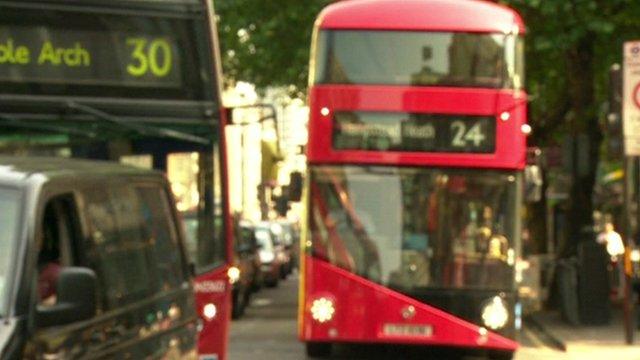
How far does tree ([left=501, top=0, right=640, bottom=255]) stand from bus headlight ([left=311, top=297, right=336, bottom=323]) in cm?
767

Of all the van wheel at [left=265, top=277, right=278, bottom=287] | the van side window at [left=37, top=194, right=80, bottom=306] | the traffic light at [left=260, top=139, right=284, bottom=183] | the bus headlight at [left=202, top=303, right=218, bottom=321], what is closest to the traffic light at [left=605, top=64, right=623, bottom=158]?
the traffic light at [left=260, top=139, right=284, bottom=183]

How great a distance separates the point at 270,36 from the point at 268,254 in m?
13.8

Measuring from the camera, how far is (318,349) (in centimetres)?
2148

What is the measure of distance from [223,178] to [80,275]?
6189 mm

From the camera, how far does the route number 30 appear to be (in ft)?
44.0

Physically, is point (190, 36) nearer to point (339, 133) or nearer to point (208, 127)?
point (208, 127)

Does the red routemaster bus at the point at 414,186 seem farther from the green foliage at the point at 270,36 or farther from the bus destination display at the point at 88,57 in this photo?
the green foliage at the point at 270,36

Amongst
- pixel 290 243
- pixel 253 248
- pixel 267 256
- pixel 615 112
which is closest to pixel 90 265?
pixel 615 112

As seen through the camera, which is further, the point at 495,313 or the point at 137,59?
the point at 495,313

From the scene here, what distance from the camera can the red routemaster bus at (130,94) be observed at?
1300cm

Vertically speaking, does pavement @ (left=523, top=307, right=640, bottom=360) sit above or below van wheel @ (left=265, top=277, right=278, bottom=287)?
above

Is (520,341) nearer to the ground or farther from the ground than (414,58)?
nearer to the ground

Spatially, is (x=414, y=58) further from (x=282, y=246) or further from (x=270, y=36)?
(x=282, y=246)

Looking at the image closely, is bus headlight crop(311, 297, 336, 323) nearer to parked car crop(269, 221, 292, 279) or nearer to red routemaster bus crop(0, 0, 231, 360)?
red routemaster bus crop(0, 0, 231, 360)
